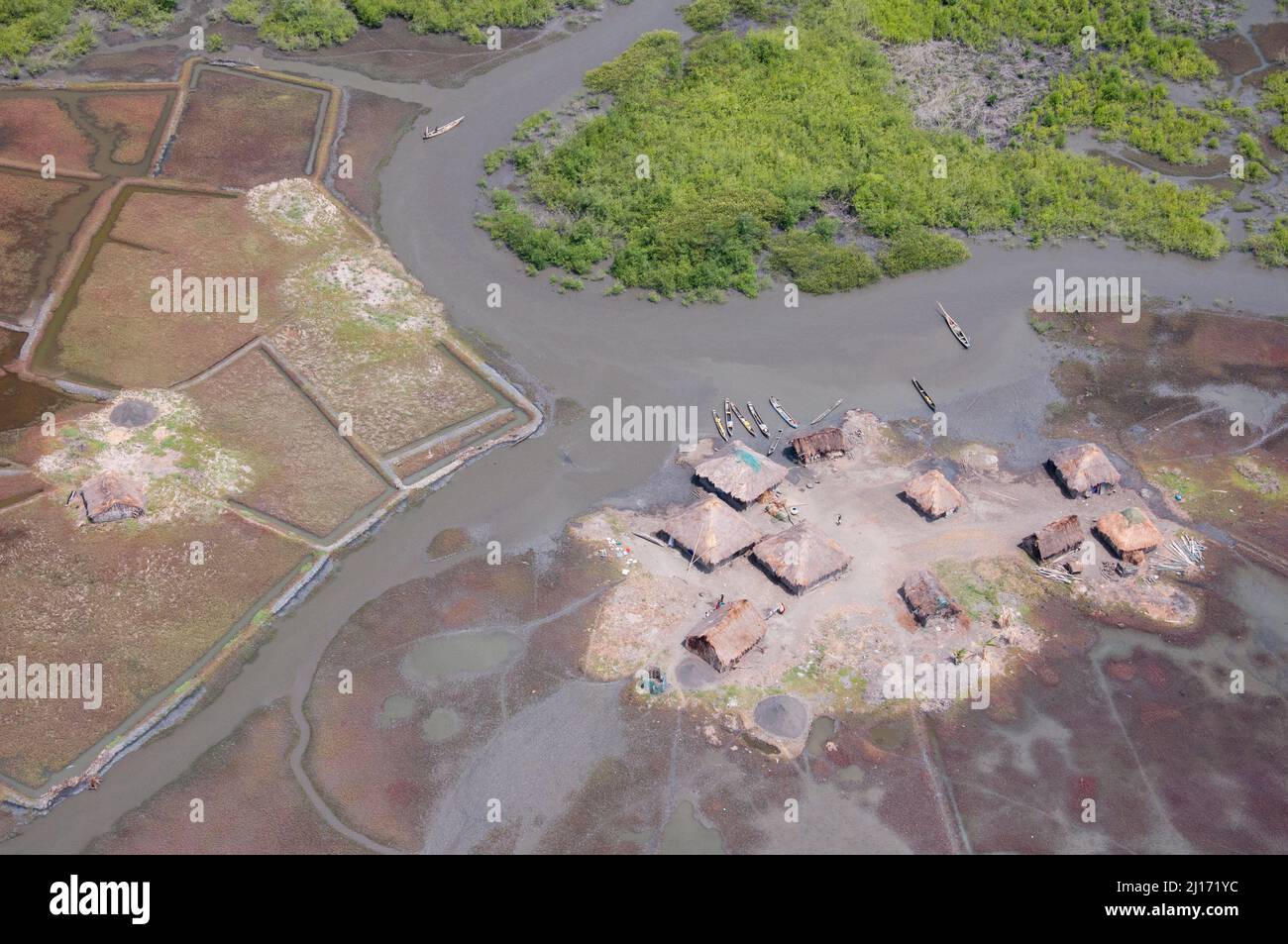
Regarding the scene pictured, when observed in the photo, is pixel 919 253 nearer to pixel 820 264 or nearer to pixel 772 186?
pixel 820 264

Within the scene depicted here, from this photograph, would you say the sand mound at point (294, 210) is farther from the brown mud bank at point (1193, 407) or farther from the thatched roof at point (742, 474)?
the brown mud bank at point (1193, 407)

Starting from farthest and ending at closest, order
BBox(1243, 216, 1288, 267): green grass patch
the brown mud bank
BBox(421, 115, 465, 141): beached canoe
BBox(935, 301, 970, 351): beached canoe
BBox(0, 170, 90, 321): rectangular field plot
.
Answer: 1. BBox(421, 115, 465, 141): beached canoe
2. BBox(1243, 216, 1288, 267): green grass patch
3. BBox(935, 301, 970, 351): beached canoe
4. BBox(0, 170, 90, 321): rectangular field plot
5. the brown mud bank

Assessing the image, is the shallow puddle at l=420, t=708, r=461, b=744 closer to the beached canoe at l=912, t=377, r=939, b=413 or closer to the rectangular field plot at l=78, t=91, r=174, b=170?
the beached canoe at l=912, t=377, r=939, b=413

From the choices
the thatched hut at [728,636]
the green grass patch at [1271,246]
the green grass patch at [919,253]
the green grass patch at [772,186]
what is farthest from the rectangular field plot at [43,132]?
the green grass patch at [1271,246]

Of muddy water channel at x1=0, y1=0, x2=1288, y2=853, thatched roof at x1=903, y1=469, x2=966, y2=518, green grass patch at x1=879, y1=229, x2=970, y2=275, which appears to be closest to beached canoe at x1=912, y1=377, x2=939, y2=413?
muddy water channel at x1=0, y1=0, x2=1288, y2=853

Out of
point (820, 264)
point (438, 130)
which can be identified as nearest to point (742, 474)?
point (820, 264)

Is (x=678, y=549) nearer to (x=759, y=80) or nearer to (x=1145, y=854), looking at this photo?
(x=1145, y=854)
